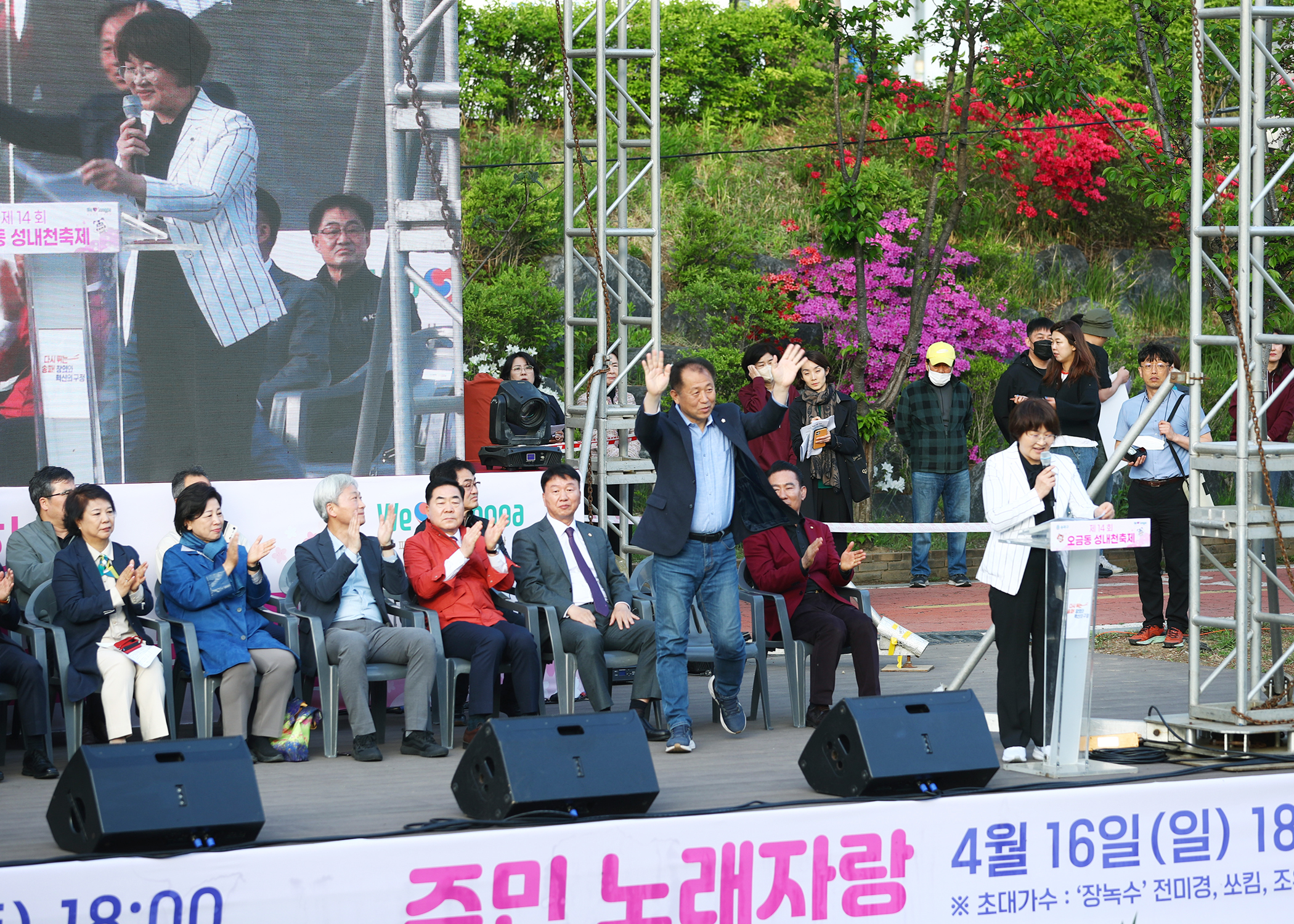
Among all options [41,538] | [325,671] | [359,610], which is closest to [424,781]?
[325,671]

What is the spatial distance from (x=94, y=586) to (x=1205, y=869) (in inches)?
162

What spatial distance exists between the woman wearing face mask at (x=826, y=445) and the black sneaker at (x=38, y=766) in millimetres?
4356

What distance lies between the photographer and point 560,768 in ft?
14.2

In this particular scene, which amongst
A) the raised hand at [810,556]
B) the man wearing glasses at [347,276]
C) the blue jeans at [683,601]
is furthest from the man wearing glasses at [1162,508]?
the man wearing glasses at [347,276]

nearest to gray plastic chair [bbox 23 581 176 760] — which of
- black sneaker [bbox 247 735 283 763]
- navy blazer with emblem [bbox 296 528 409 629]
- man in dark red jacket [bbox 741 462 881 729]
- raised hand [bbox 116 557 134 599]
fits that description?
raised hand [bbox 116 557 134 599]

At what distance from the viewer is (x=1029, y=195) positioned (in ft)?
55.5

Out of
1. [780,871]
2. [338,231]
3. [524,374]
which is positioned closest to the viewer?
[780,871]

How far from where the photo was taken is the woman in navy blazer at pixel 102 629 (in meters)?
5.57

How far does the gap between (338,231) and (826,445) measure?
314cm

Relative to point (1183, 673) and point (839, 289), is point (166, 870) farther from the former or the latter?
point (839, 289)

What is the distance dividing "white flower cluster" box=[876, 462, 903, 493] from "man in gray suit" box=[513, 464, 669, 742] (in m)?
7.38

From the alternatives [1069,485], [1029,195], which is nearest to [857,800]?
[1069,485]

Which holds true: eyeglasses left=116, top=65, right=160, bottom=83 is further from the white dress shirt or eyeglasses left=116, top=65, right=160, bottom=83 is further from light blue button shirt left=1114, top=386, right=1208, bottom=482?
light blue button shirt left=1114, top=386, right=1208, bottom=482

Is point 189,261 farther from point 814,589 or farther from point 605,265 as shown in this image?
point 814,589
